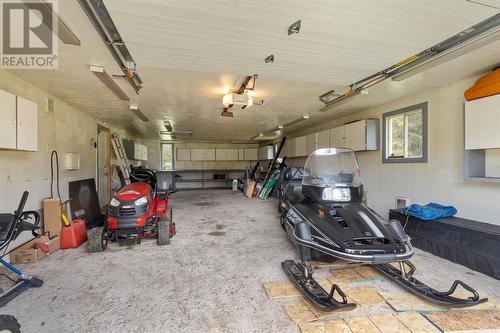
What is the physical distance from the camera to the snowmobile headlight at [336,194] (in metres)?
2.80

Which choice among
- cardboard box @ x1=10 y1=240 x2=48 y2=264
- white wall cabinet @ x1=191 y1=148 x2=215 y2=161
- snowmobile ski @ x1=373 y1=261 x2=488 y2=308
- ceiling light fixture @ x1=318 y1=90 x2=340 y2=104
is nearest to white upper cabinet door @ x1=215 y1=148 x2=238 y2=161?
white wall cabinet @ x1=191 y1=148 x2=215 y2=161

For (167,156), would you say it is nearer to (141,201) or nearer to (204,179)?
(204,179)

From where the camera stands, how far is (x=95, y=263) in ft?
9.20

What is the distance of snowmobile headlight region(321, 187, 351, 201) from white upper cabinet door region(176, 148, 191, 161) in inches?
371

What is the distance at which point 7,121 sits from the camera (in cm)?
254

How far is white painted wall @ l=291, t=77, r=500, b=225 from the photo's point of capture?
3.04 metres

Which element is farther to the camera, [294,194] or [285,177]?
[285,177]

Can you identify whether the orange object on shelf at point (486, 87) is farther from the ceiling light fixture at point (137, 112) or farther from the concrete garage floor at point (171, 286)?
the ceiling light fixture at point (137, 112)

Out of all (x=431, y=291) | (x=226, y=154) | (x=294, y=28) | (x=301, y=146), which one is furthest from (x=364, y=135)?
(x=226, y=154)

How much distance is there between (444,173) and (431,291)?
222 cm

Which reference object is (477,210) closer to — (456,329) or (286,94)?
(456,329)

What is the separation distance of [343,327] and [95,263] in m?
2.85

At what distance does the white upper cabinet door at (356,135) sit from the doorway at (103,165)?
20.6 ft

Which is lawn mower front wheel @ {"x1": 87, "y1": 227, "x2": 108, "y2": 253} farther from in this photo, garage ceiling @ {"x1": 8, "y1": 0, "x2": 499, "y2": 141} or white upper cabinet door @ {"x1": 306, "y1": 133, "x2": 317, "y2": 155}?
white upper cabinet door @ {"x1": 306, "y1": 133, "x2": 317, "y2": 155}
